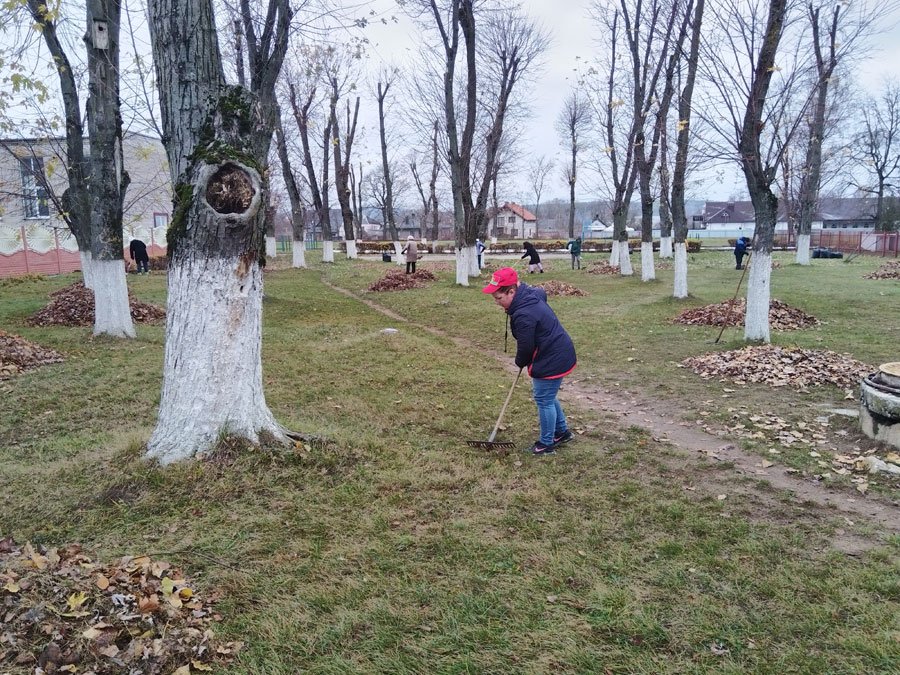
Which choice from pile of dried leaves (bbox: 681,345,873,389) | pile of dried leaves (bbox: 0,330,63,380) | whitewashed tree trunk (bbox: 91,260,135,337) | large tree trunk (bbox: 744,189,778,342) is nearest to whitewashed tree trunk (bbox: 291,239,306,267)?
whitewashed tree trunk (bbox: 91,260,135,337)

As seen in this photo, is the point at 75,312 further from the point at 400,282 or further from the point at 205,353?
the point at 205,353

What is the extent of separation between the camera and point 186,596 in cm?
280

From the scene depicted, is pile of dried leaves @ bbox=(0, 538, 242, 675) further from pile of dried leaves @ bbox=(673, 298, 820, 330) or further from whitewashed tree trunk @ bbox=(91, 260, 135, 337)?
pile of dried leaves @ bbox=(673, 298, 820, 330)

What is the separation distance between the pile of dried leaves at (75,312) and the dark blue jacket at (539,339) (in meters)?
9.04

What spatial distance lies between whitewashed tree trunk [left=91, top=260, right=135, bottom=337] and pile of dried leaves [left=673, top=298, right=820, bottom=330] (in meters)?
10.2

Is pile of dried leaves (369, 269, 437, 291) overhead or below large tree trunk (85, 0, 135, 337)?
below

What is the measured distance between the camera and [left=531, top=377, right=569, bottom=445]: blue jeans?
4.85 m

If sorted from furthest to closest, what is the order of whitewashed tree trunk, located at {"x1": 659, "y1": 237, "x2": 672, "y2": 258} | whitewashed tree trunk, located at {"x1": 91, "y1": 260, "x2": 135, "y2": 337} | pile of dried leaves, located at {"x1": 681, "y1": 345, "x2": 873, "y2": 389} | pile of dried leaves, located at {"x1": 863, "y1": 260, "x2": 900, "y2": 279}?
whitewashed tree trunk, located at {"x1": 659, "y1": 237, "x2": 672, "y2": 258}, pile of dried leaves, located at {"x1": 863, "y1": 260, "x2": 900, "y2": 279}, whitewashed tree trunk, located at {"x1": 91, "y1": 260, "x2": 135, "y2": 337}, pile of dried leaves, located at {"x1": 681, "y1": 345, "x2": 873, "y2": 389}

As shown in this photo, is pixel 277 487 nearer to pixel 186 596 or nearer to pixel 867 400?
pixel 186 596

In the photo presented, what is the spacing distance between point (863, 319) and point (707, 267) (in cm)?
1404

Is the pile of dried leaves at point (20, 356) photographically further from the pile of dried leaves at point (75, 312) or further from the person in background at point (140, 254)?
the person in background at point (140, 254)

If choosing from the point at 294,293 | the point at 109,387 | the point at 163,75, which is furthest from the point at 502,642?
the point at 294,293

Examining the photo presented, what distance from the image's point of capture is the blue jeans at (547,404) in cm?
485

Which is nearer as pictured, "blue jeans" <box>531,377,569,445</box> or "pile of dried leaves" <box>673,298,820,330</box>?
"blue jeans" <box>531,377,569,445</box>
